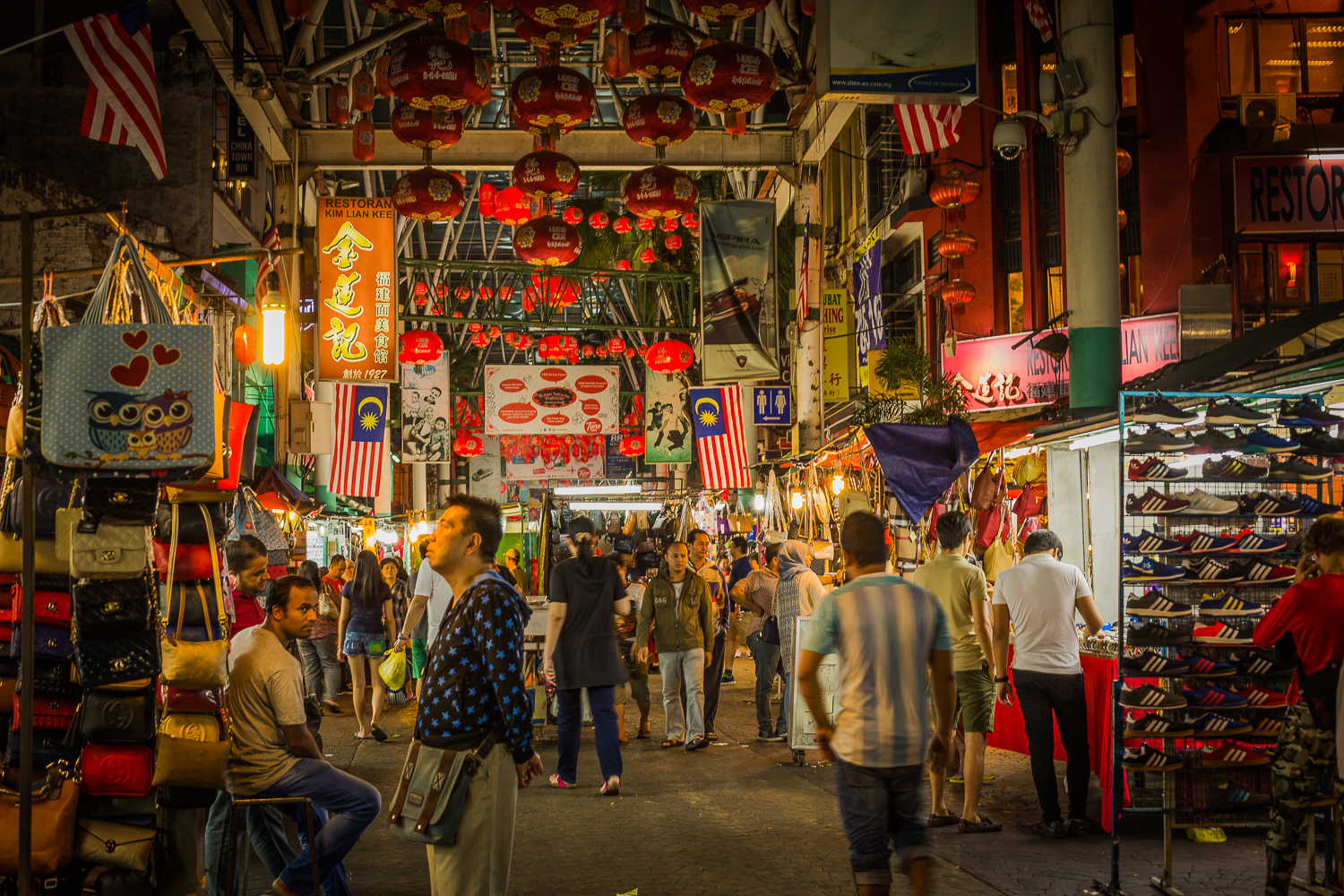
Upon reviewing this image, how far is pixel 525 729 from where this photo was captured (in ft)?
13.7

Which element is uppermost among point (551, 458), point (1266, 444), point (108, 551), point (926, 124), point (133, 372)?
point (926, 124)

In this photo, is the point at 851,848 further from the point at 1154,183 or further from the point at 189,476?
the point at 1154,183

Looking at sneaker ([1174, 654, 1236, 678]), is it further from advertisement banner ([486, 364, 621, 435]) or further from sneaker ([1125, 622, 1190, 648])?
advertisement banner ([486, 364, 621, 435])

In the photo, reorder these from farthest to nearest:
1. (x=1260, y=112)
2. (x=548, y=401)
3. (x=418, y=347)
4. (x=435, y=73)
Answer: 1. (x=548, y=401)
2. (x=418, y=347)
3. (x=1260, y=112)
4. (x=435, y=73)

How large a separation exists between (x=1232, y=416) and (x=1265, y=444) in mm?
256

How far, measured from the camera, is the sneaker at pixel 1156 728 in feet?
→ 19.8

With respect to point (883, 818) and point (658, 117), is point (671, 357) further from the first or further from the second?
point (883, 818)

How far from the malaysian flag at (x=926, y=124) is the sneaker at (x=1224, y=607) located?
7.59m

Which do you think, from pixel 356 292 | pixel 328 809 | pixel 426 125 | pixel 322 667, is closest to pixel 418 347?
pixel 356 292

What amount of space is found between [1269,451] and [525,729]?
4660mm

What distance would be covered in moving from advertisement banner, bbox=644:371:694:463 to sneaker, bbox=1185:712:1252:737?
17.8 m

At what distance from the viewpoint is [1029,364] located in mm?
16891

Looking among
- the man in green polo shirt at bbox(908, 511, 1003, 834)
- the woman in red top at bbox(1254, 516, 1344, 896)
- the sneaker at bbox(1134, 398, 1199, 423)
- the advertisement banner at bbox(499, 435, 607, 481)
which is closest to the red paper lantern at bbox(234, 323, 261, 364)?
the man in green polo shirt at bbox(908, 511, 1003, 834)

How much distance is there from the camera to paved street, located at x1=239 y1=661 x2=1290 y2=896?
6.07m
